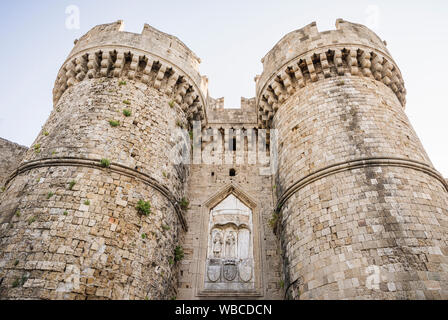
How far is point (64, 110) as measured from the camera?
767 cm

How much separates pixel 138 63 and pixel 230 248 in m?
5.34

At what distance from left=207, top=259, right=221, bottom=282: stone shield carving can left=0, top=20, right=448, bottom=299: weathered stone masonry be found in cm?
2

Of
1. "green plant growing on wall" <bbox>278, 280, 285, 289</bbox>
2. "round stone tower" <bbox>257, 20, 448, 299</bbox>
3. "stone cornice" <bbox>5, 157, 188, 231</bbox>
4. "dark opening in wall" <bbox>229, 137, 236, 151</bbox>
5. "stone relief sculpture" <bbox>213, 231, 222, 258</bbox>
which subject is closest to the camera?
"round stone tower" <bbox>257, 20, 448, 299</bbox>

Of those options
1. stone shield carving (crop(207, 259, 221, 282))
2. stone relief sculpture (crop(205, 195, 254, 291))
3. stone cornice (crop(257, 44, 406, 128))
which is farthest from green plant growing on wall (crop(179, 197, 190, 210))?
stone cornice (crop(257, 44, 406, 128))

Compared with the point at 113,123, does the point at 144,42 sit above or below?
above

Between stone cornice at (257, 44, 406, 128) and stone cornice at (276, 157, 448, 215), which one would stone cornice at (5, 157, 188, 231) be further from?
stone cornice at (257, 44, 406, 128)

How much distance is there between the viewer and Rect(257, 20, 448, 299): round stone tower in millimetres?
5098

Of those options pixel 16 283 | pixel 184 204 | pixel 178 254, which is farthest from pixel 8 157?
pixel 178 254

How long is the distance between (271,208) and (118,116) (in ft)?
14.8

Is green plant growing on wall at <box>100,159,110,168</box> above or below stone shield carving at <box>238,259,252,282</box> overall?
above

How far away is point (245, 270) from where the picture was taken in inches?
290

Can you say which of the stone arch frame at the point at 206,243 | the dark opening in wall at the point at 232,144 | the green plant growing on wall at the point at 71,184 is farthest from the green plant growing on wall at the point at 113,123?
the dark opening in wall at the point at 232,144

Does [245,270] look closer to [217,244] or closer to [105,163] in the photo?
[217,244]
